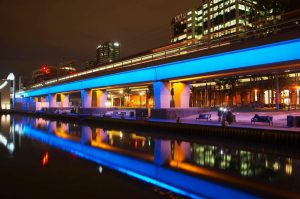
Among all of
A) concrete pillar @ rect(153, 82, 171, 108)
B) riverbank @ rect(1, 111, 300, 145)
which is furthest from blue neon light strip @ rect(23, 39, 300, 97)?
riverbank @ rect(1, 111, 300, 145)

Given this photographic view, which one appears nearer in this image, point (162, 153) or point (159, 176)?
point (159, 176)

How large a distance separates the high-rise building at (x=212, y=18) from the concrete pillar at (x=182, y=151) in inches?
2442

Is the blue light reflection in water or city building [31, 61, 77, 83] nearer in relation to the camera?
the blue light reflection in water

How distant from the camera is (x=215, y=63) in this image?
1183 inches

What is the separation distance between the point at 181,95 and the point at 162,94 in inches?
92.7

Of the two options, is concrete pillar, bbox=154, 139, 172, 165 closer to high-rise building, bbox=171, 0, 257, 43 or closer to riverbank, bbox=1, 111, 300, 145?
riverbank, bbox=1, 111, 300, 145

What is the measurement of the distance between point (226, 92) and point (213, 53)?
1756 inches

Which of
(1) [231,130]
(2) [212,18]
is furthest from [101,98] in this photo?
(2) [212,18]

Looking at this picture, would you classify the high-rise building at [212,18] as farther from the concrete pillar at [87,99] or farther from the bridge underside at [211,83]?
the concrete pillar at [87,99]

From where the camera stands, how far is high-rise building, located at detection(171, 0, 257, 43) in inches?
4001

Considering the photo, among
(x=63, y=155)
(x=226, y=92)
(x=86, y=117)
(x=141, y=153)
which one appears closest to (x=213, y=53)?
(x=141, y=153)

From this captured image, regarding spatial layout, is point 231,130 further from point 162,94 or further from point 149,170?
point 162,94

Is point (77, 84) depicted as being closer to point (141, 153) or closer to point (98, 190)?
point (141, 153)

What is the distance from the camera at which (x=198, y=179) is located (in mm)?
12852
